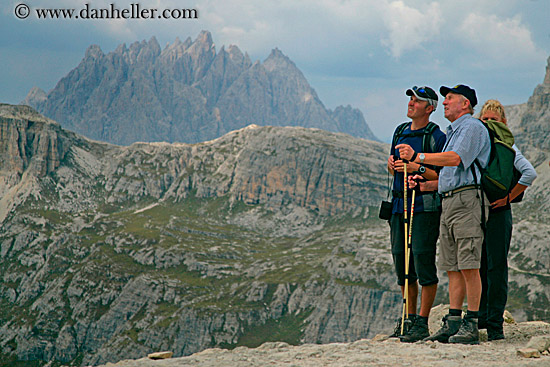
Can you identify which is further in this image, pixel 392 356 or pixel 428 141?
pixel 428 141

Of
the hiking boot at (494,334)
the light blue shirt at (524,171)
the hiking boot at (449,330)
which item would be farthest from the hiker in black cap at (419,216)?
the light blue shirt at (524,171)

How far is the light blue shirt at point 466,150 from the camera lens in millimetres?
13312

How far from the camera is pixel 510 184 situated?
46.4 ft

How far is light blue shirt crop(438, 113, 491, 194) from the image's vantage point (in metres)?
13.3

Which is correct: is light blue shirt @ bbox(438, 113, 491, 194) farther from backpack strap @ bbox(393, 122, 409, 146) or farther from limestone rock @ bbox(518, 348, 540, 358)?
limestone rock @ bbox(518, 348, 540, 358)

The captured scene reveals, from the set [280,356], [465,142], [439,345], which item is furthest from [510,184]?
[280,356]

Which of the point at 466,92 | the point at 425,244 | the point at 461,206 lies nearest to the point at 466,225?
the point at 461,206

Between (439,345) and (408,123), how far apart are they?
19.4 ft

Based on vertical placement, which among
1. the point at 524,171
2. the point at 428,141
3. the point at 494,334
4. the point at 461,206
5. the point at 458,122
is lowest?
the point at 494,334

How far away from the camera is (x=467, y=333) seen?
1334 cm

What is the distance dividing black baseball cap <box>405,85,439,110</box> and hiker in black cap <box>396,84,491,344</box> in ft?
2.72

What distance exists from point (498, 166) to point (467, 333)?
4.00 meters

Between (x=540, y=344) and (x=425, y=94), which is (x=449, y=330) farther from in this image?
(x=425, y=94)

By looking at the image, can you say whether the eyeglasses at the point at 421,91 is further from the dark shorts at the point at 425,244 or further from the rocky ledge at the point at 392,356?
the rocky ledge at the point at 392,356
